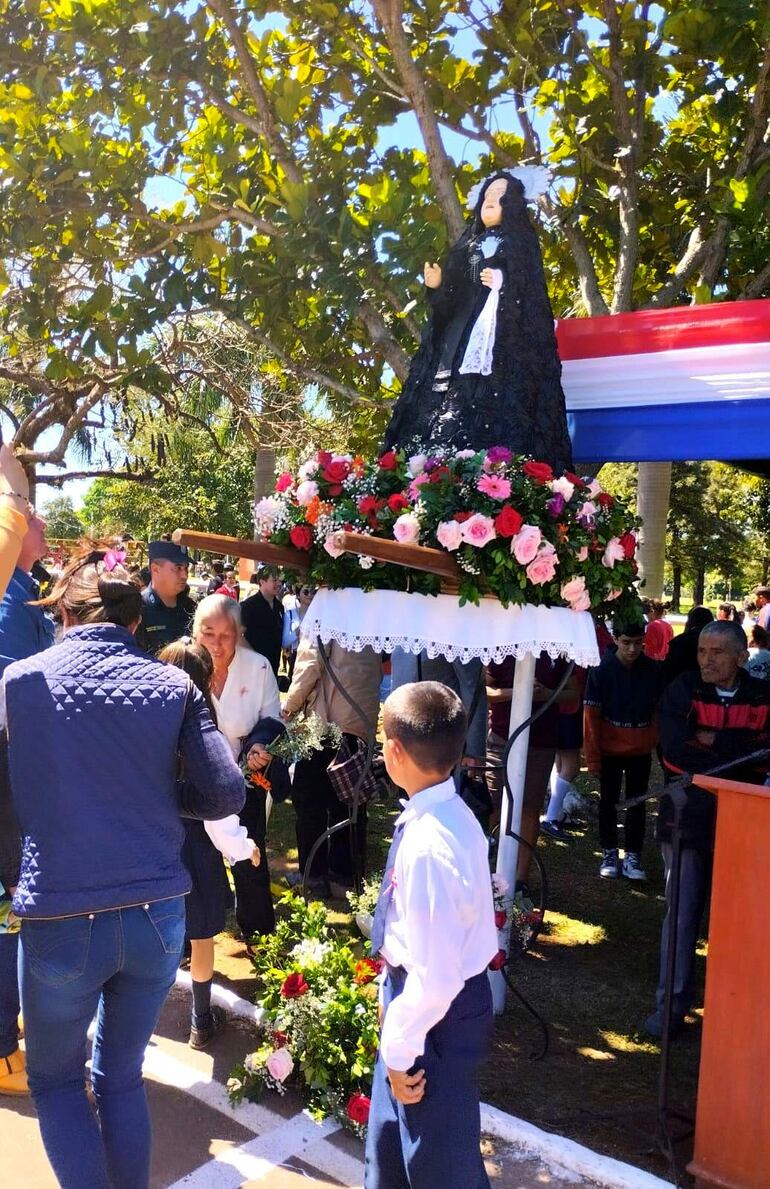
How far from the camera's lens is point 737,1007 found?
2.91m

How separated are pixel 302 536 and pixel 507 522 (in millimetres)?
879

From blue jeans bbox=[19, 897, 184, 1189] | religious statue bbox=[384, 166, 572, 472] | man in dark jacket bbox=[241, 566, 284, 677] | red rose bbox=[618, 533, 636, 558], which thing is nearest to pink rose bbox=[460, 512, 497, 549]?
religious statue bbox=[384, 166, 572, 472]

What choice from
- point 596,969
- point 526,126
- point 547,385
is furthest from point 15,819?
point 526,126

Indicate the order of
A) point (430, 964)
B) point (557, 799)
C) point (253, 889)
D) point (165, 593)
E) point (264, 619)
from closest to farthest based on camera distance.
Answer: point (430, 964) → point (253, 889) → point (165, 593) → point (557, 799) → point (264, 619)

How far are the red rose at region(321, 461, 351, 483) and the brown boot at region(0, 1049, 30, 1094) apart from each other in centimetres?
244

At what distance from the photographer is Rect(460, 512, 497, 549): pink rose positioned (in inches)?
136

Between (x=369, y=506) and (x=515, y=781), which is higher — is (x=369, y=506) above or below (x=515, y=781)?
above

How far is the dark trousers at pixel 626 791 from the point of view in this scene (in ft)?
21.0

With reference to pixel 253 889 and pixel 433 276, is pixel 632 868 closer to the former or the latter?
pixel 253 889

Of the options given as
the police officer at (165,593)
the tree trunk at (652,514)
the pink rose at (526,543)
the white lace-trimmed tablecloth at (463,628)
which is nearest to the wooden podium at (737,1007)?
the white lace-trimmed tablecloth at (463,628)

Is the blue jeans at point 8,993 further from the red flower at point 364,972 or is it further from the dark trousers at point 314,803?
the dark trousers at point 314,803

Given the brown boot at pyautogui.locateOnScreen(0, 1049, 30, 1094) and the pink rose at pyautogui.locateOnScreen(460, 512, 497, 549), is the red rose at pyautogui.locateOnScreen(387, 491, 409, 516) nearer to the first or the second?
the pink rose at pyautogui.locateOnScreen(460, 512, 497, 549)

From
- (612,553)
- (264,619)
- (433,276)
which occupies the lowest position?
(264,619)

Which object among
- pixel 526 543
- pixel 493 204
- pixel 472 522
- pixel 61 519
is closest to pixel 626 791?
pixel 526 543
